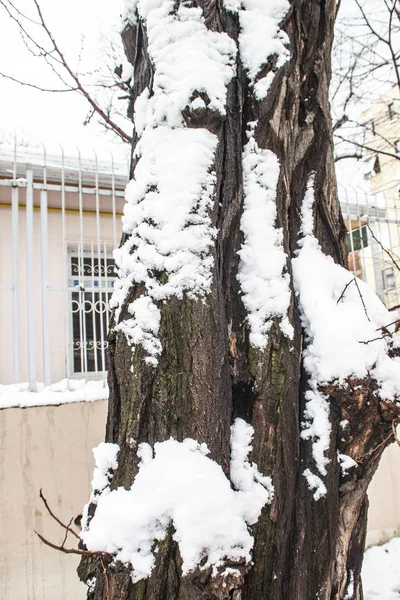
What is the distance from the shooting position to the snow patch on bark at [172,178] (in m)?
1.29

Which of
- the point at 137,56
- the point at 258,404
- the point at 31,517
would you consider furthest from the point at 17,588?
the point at 137,56

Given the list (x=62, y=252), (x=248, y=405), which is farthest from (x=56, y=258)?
(x=248, y=405)

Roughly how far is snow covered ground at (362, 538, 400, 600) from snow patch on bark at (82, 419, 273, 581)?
8.53 feet

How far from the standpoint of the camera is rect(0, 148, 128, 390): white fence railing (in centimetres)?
308

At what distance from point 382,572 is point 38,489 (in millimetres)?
2735

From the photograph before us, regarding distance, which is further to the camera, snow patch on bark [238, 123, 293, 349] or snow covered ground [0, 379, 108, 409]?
snow covered ground [0, 379, 108, 409]

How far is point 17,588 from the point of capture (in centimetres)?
255

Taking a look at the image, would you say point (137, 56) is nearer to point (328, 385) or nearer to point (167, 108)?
point (167, 108)

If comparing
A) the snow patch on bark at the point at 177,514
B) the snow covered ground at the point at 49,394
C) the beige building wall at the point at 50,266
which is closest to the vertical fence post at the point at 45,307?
the snow covered ground at the point at 49,394

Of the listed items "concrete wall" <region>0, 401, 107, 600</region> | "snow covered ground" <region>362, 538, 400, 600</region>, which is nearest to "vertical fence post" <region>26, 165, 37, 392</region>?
"concrete wall" <region>0, 401, 107, 600</region>

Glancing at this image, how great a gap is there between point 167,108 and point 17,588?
112 inches

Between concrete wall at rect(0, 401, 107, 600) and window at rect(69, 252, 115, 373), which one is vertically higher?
window at rect(69, 252, 115, 373)

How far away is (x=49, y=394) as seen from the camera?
2801 millimetres

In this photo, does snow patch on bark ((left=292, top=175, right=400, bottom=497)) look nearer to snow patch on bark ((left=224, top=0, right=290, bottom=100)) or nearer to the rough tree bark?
the rough tree bark
